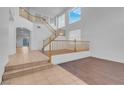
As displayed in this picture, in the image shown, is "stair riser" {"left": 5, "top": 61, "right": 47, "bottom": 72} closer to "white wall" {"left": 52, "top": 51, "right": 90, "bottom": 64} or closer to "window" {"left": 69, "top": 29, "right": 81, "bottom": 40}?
"white wall" {"left": 52, "top": 51, "right": 90, "bottom": 64}

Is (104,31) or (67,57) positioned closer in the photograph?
(67,57)

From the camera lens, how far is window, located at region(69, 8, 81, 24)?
882 centimetres

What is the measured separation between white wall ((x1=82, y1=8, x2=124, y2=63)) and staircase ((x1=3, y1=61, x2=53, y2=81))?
14.3 ft

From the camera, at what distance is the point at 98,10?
20.9 ft

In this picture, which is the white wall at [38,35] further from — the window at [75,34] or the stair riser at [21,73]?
the stair riser at [21,73]

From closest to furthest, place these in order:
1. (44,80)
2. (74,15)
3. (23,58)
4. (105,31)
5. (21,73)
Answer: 1. (44,80)
2. (21,73)
3. (23,58)
4. (105,31)
5. (74,15)

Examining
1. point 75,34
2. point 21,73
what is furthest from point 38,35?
point 21,73

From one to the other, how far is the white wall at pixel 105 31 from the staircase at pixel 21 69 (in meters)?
4.36

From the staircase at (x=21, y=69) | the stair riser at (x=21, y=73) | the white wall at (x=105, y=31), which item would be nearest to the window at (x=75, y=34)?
the white wall at (x=105, y=31)

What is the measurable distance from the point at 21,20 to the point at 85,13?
18.4ft

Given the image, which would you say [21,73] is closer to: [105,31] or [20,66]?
[20,66]

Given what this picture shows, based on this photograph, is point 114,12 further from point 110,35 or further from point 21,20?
point 21,20

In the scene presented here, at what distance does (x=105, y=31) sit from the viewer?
593cm

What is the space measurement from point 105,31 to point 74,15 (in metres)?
4.77
